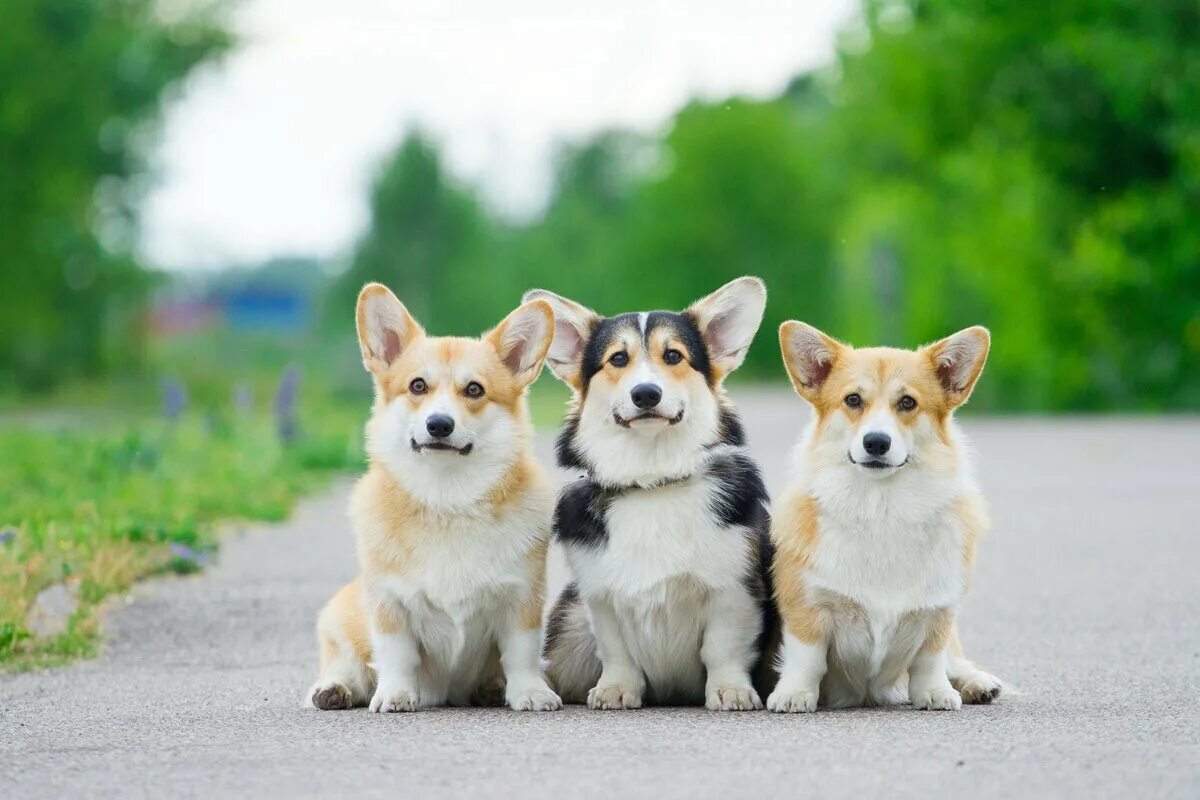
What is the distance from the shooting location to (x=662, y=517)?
16.8ft

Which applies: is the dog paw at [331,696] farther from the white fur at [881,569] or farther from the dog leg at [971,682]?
the dog leg at [971,682]

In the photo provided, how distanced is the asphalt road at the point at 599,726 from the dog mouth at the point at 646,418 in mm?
898

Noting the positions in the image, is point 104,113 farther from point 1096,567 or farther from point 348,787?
point 348,787

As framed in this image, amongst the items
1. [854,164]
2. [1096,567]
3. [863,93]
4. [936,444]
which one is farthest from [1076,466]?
[854,164]

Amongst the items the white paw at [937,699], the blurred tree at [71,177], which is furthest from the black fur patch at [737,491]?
the blurred tree at [71,177]

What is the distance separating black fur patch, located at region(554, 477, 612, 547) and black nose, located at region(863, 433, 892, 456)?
2.76ft

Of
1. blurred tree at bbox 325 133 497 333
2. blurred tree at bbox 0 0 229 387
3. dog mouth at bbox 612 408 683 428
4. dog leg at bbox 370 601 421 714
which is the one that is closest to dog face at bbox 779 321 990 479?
dog mouth at bbox 612 408 683 428

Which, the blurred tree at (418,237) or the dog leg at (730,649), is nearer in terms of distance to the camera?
the dog leg at (730,649)

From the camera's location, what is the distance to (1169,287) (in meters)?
20.7

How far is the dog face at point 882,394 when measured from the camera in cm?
495

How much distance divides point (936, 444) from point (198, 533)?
198 inches

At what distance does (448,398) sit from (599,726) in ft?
3.65

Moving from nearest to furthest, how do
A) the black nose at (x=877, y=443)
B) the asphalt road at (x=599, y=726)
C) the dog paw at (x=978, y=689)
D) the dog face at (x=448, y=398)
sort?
the asphalt road at (x=599, y=726)
the black nose at (x=877, y=443)
the dog face at (x=448, y=398)
the dog paw at (x=978, y=689)

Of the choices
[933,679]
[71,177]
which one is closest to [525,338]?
[933,679]
